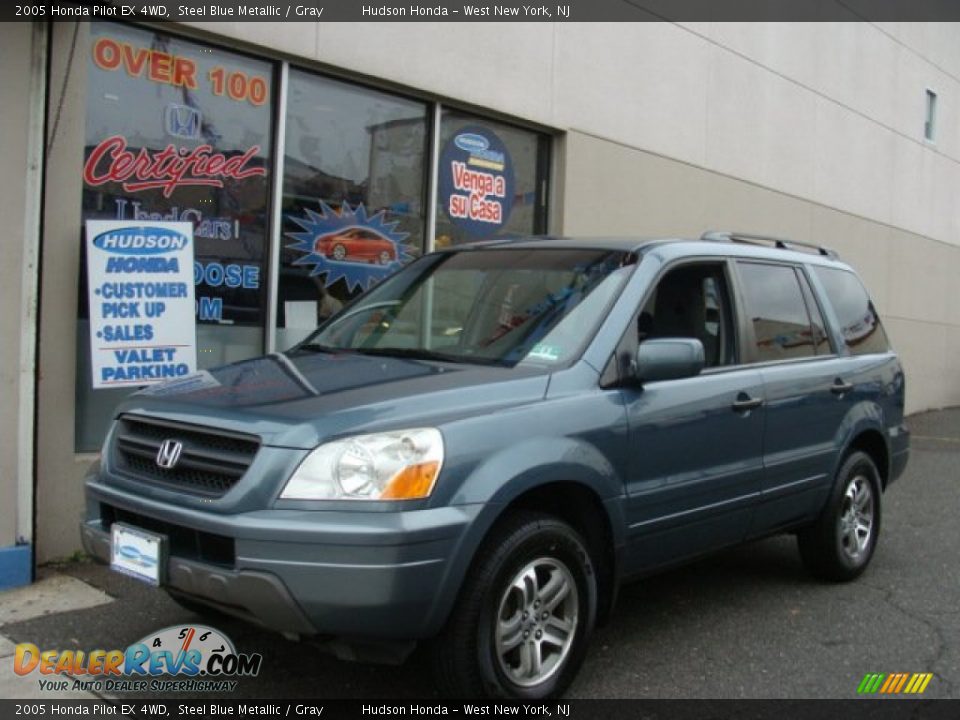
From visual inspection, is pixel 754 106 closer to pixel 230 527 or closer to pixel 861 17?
pixel 861 17

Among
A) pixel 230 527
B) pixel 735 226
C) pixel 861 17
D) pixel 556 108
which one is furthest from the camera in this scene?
pixel 861 17

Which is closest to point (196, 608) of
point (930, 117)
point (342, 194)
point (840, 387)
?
point (840, 387)

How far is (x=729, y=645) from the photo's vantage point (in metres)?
4.42

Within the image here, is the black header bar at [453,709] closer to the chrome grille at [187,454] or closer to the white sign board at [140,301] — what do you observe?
the chrome grille at [187,454]

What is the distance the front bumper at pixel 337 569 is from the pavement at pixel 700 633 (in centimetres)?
83

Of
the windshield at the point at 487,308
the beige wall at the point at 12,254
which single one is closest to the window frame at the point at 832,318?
the windshield at the point at 487,308

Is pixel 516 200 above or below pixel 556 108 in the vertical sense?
below

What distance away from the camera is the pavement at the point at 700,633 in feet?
12.8

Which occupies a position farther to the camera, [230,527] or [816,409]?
[816,409]

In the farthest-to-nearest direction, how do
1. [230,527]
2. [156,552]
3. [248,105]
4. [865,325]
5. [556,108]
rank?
1. [556,108]
2. [248,105]
3. [865,325]
4. [156,552]
5. [230,527]

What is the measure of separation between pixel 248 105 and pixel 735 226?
6680 millimetres

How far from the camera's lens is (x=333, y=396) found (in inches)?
133

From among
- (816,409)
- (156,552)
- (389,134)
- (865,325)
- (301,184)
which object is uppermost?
(389,134)

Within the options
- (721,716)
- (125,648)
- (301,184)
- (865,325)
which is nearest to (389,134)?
(301,184)
